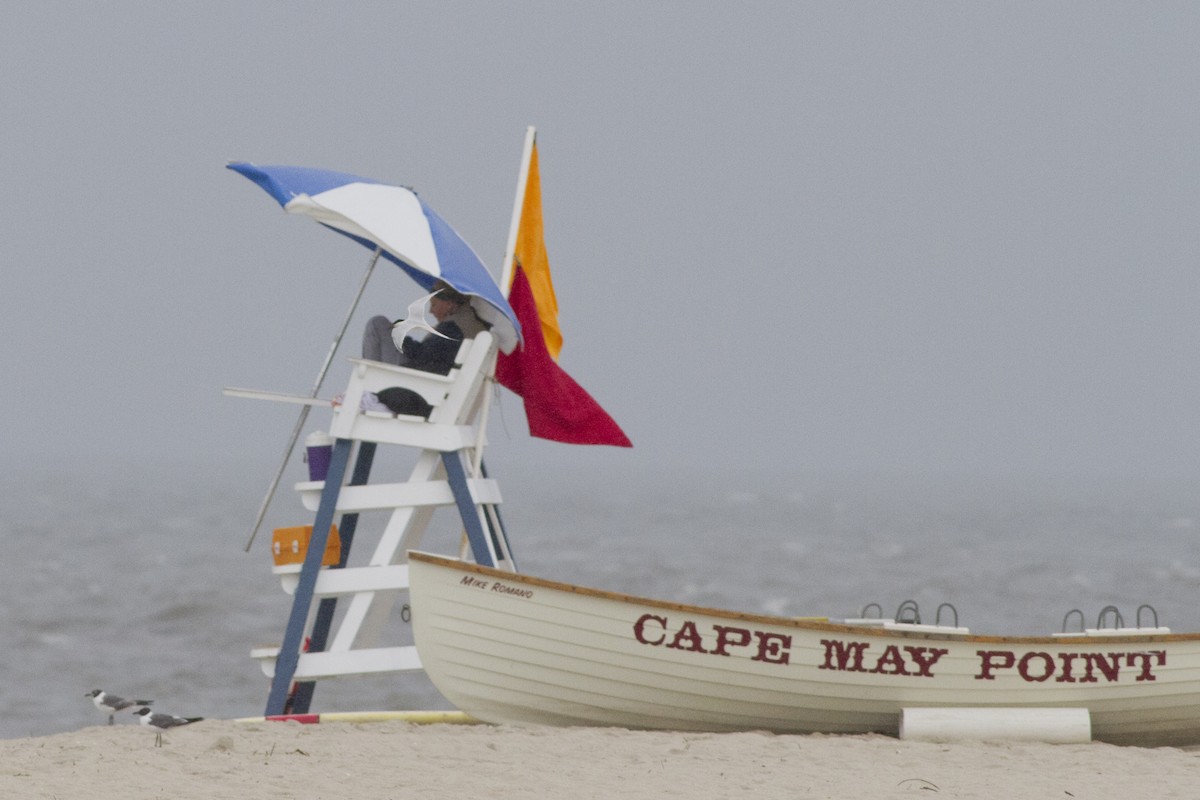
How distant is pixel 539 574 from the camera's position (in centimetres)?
4247

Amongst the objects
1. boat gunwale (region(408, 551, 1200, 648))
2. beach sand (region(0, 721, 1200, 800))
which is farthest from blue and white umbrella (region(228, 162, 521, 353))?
beach sand (region(0, 721, 1200, 800))

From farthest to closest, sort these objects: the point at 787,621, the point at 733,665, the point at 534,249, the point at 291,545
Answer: the point at 534,249 < the point at 291,545 < the point at 733,665 < the point at 787,621

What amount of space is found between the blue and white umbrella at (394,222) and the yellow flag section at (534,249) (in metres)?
0.57

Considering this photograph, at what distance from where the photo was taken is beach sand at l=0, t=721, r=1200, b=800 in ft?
28.9

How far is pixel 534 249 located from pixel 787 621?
3254 mm

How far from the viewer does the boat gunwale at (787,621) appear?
10.3 metres

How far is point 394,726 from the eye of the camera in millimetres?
10695

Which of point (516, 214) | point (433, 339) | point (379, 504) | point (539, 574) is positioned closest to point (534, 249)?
point (516, 214)

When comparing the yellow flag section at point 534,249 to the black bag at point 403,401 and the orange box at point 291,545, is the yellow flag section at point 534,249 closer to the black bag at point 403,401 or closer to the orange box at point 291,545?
the black bag at point 403,401

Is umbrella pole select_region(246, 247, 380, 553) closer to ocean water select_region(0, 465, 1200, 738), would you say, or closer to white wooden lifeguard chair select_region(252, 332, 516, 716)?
white wooden lifeguard chair select_region(252, 332, 516, 716)

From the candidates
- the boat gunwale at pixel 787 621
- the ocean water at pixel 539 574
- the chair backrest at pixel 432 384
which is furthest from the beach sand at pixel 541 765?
the ocean water at pixel 539 574

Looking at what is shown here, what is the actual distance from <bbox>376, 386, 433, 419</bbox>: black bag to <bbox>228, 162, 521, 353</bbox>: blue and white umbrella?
740 millimetres

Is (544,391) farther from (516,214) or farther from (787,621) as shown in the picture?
(787,621)

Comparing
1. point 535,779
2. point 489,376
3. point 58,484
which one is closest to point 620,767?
point 535,779
